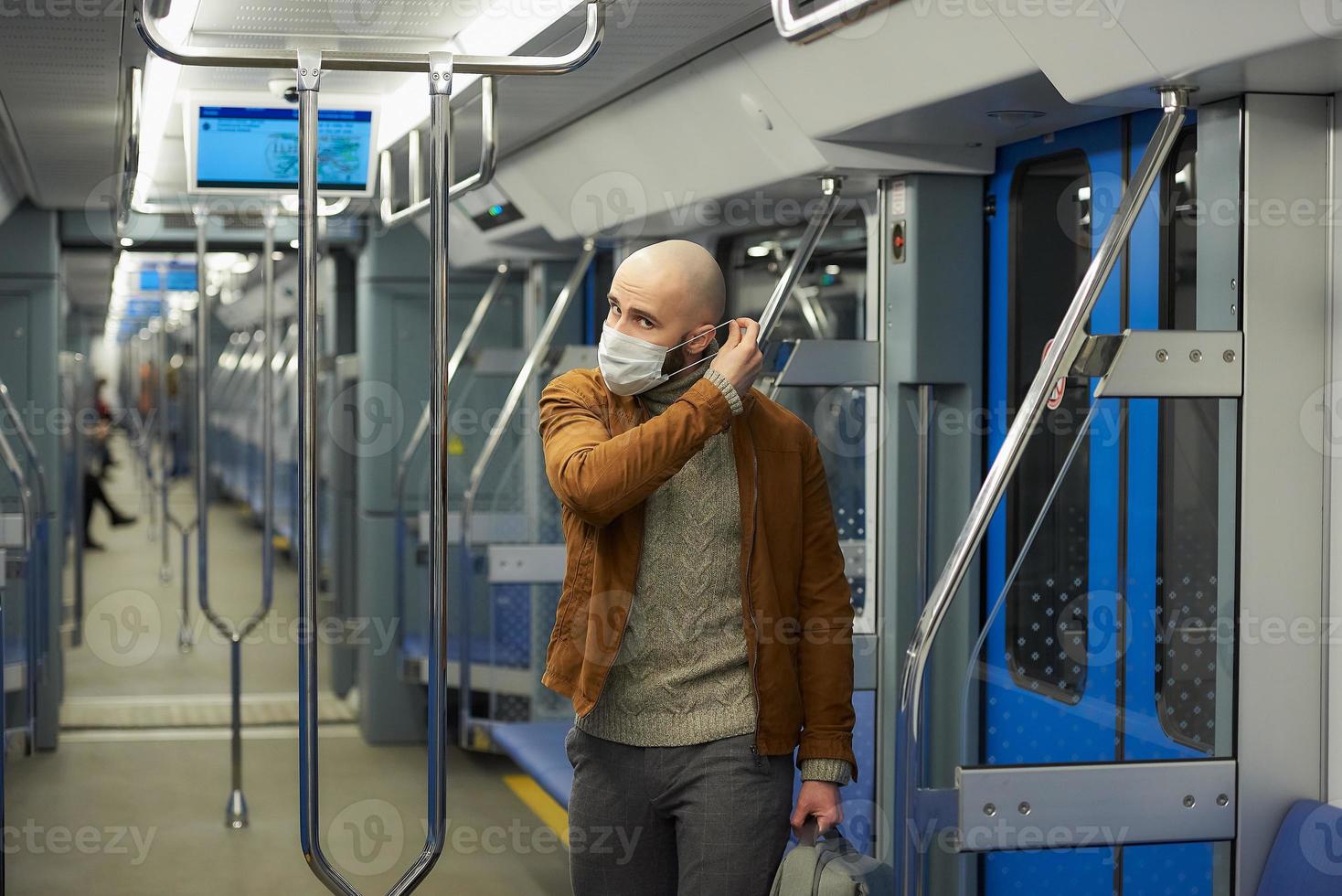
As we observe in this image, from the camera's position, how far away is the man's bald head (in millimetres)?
2137

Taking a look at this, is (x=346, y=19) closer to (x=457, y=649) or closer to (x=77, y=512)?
(x=457, y=649)

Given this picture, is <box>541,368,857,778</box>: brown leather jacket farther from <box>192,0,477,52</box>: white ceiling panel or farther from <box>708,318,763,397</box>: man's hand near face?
<box>192,0,477,52</box>: white ceiling panel

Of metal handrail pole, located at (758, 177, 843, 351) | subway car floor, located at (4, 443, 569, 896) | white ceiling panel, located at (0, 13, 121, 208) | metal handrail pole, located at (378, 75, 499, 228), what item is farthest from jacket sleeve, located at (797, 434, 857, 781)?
subway car floor, located at (4, 443, 569, 896)

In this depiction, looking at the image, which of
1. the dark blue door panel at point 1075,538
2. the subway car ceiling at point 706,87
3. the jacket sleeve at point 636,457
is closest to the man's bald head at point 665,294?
the jacket sleeve at point 636,457

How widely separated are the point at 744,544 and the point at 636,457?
0.82 feet

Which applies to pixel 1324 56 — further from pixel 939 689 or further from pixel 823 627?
pixel 939 689

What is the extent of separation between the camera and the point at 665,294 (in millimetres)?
2139

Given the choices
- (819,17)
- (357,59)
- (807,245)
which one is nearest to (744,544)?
(819,17)

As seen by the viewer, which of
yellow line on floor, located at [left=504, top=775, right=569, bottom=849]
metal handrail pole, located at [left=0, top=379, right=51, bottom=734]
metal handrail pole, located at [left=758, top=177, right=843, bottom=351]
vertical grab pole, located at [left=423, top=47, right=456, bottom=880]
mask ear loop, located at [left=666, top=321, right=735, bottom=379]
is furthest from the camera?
yellow line on floor, located at [left=504, top=775, right=569, bottom=849]

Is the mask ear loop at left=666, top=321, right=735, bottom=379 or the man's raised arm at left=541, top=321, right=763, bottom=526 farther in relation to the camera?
the mask ear loop at left=666, top=321, right=735, bottom=379

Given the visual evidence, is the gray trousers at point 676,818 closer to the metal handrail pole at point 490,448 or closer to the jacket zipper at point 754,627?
the jacket zipper at point 754,627

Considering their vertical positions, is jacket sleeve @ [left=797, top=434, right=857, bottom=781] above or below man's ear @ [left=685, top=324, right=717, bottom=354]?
below

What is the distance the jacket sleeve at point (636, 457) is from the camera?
1.99 m

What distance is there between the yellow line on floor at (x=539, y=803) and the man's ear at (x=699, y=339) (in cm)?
321
